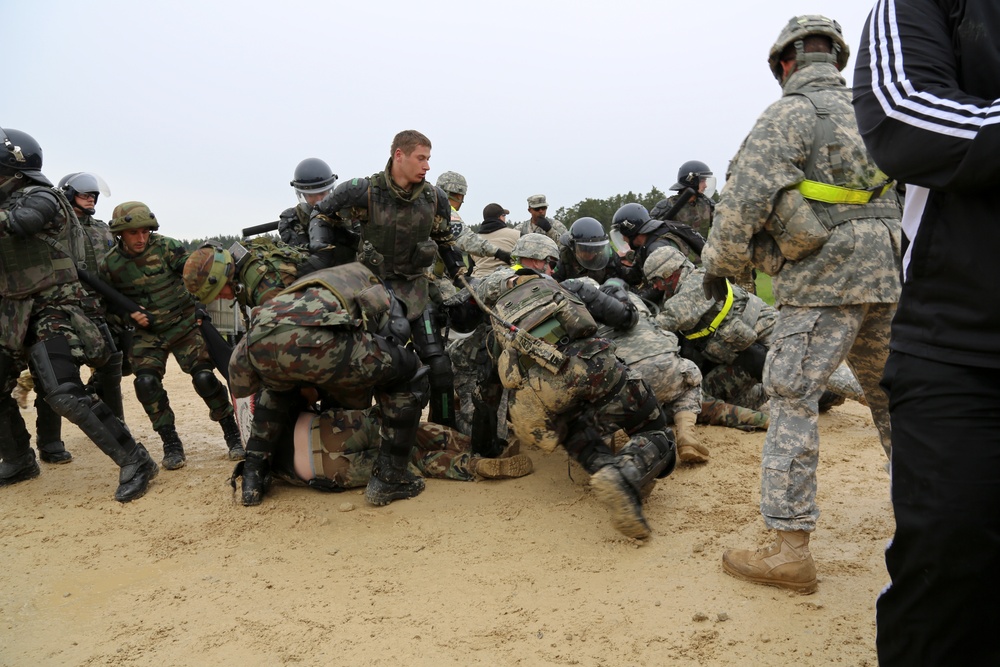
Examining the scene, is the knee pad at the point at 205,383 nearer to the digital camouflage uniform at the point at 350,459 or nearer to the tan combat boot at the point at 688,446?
the digital camouflage uniform at the point at 350,459

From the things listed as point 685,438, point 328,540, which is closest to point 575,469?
point 685,438

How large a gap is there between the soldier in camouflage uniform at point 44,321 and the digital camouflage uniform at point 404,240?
1.80 meters

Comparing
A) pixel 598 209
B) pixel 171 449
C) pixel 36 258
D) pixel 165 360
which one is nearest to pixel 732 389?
pixel 171 449

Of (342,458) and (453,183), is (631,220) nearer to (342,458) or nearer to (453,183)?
(453,183)

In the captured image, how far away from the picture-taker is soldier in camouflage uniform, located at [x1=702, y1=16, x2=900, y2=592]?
2943mm

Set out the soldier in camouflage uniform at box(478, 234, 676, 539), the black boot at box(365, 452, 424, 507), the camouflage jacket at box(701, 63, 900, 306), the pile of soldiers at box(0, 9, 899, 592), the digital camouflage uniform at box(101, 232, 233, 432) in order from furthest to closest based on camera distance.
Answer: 1. the digital camouflage uniform at box(101, 232, 233, 432)
2. the black boot at box(365, 452, 424, 507)
3. the soldier in camouflage uniform at box(478, 234, 676, 539)
4. the pile of soldiers at box(0, 9, 899, 592)
5. the camouflage jacket at box(701, 63, 900, 306)

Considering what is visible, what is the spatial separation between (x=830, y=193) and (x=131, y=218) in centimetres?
499

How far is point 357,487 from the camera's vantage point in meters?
4.80

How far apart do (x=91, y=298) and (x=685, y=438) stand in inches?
185

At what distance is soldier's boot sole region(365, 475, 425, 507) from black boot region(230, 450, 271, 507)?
70cm

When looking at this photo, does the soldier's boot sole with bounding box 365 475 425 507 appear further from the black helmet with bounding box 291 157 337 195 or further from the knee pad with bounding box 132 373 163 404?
the black helmet with bounding box 291 157 337 195

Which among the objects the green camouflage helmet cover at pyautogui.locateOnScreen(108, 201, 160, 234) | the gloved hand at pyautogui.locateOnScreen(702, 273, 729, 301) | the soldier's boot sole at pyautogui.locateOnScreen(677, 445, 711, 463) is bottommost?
the soldier's boot sole at pyautogui.locateOnScreen(677, 445, 711, 463)

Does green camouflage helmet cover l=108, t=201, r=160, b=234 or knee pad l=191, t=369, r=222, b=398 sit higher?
green camouflage helmet cover l=108, t=201, r=160, b=234

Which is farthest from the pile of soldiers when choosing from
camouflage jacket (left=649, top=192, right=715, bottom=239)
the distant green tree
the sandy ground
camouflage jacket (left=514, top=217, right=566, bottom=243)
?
the distant green tree
